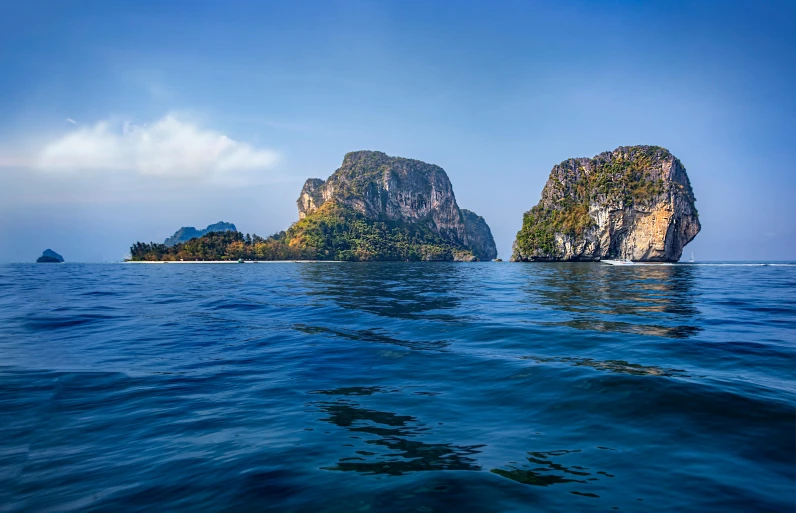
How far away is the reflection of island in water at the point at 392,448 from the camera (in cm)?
531

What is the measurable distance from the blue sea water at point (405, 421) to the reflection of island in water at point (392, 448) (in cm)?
4

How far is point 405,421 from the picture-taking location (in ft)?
22.6

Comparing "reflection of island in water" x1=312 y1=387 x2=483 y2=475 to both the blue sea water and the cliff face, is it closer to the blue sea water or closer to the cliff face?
the blue sea water

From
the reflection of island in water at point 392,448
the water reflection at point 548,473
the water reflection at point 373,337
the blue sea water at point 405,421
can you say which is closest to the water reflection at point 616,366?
the blue sea water at point 405,421

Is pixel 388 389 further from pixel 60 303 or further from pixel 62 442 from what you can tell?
pixel 60 303

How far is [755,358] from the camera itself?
33.9 feet

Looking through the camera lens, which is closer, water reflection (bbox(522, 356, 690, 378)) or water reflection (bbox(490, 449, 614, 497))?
water reflection (bbox(490, 449, 614, 497))

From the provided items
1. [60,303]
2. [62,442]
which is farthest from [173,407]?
[60,303]

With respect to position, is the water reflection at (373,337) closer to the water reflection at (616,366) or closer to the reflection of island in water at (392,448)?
the water reflection at (616,366)

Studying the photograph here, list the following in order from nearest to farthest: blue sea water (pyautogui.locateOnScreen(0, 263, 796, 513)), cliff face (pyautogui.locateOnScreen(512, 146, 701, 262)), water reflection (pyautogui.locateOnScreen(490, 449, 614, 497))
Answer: blue sea water (pyautogui.locateOnScreen(0, 263, 796, 513)) → water reflection (pyautogui.locateOnScreen(490, 449, 614, 497)) → cliff face (pyautogui.locateOnScreen(512, 146, 701, 262))

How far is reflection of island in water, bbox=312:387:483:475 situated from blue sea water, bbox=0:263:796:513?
4 cm

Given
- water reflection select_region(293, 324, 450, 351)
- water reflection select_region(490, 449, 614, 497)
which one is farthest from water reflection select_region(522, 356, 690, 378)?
water reflection select_region(490, 449, 614, 497)

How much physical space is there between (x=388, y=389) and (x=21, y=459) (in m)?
A: 5.86

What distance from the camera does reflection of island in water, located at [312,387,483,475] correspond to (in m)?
5.31
